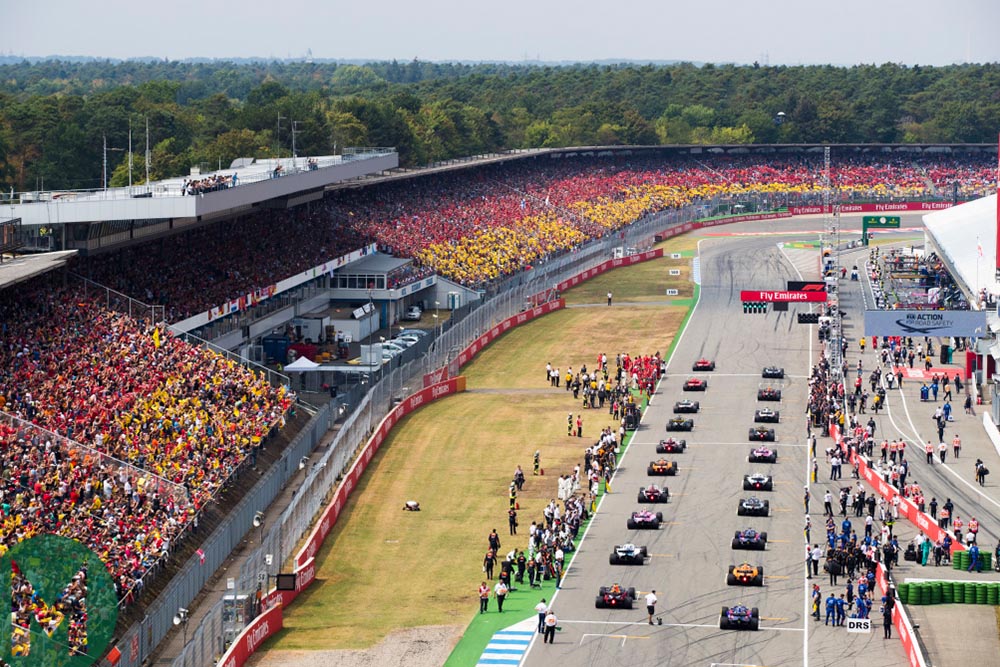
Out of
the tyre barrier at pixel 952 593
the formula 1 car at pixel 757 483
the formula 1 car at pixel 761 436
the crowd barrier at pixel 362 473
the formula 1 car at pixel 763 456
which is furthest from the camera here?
the formula 1 car at pixel 761 436

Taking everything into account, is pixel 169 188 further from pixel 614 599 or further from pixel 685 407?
pixel 614 599

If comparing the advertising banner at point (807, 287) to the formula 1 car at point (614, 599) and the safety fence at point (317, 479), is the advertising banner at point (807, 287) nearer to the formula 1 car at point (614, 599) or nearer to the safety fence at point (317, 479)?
Answer: the safety fence at point (317, 479)

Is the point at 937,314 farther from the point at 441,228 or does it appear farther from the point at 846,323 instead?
the point at 441,228

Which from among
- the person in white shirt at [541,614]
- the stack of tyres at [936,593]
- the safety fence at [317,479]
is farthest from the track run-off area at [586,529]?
the stack of tyres at [936,593]

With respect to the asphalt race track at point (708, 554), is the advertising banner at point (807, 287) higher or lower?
higher

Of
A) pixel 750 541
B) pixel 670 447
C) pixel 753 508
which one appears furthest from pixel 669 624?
pixel 670 447

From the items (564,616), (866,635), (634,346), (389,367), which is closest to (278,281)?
(389,367)
